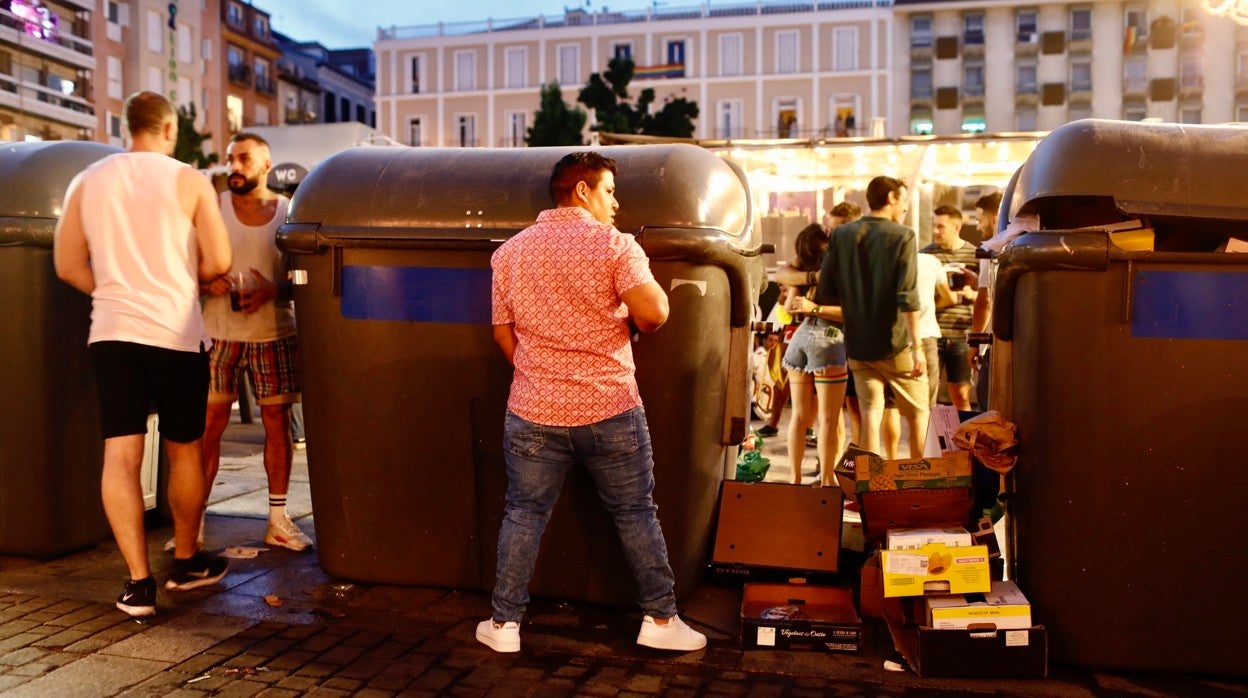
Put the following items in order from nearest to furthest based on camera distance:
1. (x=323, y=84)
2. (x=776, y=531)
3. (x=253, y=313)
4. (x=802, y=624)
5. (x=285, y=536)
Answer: (x=802, y=624) < (x=776, y=531) < (x=253, y=313) < (x=285, y=536) < (x=323, y=84)

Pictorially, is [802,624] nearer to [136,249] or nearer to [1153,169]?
[1153,169]

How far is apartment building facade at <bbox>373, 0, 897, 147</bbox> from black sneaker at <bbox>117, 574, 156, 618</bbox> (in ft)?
166

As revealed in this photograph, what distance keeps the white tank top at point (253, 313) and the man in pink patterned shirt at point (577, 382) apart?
1.63m

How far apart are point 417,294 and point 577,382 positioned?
0.96 m

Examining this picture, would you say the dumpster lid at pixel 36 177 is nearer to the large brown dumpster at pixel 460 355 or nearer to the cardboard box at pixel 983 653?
the large brown dumpster at pixel 460 355

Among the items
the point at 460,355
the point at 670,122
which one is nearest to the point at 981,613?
the point at 460,355

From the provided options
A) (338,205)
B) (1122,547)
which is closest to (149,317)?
(338,205)

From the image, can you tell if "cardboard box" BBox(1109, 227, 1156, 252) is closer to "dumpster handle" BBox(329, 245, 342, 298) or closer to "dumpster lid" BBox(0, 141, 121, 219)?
"dumpster handle" BBox(329, 245, 342, 298)

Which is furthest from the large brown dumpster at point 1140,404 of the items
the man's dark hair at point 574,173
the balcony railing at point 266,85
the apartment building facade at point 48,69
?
the balcony railing at point 266,85

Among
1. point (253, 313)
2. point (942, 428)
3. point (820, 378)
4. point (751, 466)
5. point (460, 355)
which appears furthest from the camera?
point (820, 378)

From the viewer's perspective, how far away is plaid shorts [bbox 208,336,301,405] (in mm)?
4977

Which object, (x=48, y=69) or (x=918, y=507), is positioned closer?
(x=918, y=507)

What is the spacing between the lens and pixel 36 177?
15.7ft

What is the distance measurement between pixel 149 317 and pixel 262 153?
1.16 metres
